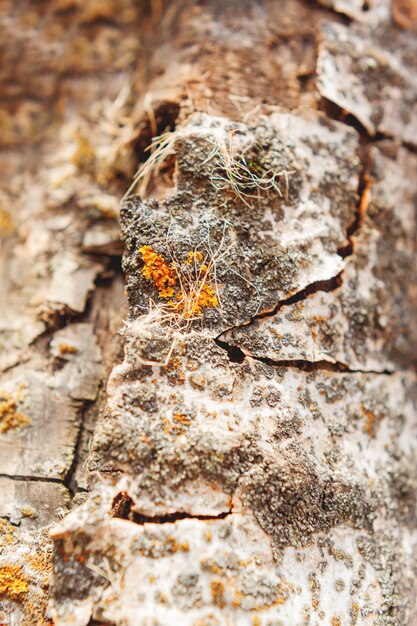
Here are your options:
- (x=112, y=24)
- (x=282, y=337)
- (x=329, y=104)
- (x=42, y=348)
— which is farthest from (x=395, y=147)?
Result: (x=42, y=348)

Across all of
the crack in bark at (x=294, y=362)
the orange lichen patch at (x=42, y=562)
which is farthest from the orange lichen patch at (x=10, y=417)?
the crack in bark at (x=294, y=362)

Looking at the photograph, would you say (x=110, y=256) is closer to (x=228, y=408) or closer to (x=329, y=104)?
(x=228, y=408)

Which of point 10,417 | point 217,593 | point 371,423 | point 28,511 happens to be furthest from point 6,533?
point 371,423

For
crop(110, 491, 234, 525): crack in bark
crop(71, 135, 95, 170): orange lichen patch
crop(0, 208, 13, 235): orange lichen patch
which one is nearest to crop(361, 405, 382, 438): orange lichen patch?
crop(110, 491, 234, 525): crack in bark

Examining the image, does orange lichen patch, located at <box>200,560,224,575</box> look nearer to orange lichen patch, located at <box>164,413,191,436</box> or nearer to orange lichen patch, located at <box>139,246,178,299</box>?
orange lichen patch, located at <box>164,413,191,436</box>

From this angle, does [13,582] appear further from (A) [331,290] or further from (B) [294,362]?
(A) [331,290]

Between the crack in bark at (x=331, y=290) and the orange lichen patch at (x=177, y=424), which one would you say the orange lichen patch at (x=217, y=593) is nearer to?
the orange lichen patch at (x=177, y=424)

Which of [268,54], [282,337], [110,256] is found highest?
[268,54]

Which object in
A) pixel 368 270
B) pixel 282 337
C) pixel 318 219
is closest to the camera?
pixel 282 337
